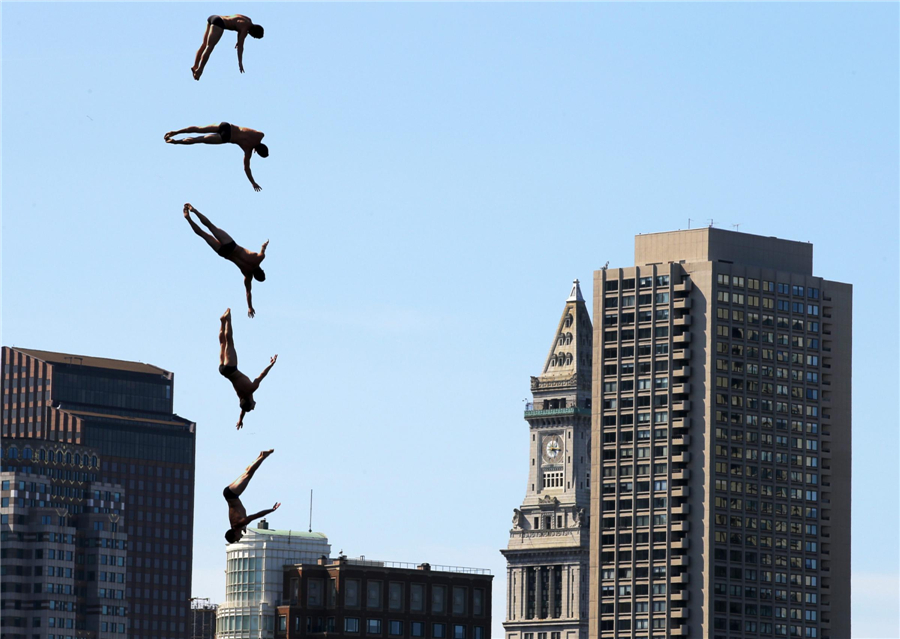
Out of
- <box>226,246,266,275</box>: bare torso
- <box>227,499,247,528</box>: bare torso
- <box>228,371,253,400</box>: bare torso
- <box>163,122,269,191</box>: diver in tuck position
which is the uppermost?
<box>163,122,269,191</box>: diver in tuck position

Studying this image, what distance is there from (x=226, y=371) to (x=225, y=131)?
777 cm

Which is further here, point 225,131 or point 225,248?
point 225,131

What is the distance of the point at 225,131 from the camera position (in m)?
74.4

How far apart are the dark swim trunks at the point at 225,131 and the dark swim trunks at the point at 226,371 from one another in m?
7.30

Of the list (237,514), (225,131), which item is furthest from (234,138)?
(237,514)

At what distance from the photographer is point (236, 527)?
7344 centimetres

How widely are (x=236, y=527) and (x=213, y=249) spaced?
8.74 m

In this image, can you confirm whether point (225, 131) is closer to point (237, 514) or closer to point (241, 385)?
point (241, 385)

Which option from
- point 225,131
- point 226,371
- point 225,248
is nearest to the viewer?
point 225,248

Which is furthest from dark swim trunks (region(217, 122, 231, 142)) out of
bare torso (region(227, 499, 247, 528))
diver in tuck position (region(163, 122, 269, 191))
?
bare torso (region(227, 499, 247, 528))

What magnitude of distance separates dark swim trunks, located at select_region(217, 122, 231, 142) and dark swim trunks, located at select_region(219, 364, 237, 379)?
730 cm

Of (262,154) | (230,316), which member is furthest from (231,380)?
(262,154)

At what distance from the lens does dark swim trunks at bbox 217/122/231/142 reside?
7425 centimetres

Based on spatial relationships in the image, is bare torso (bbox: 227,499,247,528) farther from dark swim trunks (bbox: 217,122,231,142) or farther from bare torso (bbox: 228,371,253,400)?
dark swim trunks (bbox: 217,122,231,142)
